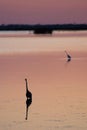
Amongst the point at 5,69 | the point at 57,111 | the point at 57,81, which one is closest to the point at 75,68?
the point at 5,69

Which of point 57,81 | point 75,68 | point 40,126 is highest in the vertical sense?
point 75,68

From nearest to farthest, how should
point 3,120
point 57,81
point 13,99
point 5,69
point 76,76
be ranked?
1. point 3,120
2. point 13,99
3. point 57,81
4. point 76,76
5. point 5,69

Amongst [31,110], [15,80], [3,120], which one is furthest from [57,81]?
[3,120]

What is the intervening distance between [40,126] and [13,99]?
5914 millimetres

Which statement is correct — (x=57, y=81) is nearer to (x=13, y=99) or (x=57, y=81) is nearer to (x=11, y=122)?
(x=13, y=99)

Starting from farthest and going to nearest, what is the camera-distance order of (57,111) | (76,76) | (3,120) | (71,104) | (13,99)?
(76,76) → (13,99) → (71,104) → (57,111) → (3,120)

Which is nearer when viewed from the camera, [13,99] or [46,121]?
[46,121]

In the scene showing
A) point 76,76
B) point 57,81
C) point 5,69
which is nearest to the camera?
point 57,81

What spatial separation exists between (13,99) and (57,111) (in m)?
3.68

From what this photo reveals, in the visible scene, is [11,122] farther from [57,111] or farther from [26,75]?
[26,75]

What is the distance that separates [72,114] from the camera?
20.8 m

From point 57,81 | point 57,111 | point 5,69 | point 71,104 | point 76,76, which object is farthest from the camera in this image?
point 5,69

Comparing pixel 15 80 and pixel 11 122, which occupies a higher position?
pixel 15 80

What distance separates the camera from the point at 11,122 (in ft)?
65.1
